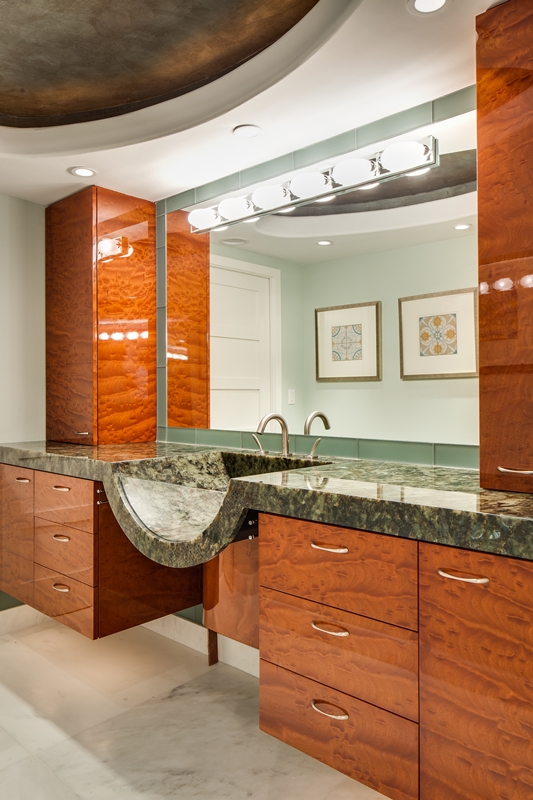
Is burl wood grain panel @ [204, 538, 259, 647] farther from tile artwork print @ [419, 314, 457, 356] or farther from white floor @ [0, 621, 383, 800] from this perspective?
tile artwork print @ [419, 314, 457, 356]

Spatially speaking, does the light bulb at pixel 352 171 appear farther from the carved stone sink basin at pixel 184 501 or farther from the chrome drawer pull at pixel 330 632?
the chrome drawer pull at pixel 330 632

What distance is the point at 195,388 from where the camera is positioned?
289cm

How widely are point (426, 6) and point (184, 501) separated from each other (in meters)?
1.76

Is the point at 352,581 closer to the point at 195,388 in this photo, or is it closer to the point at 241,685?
the point at 241,685

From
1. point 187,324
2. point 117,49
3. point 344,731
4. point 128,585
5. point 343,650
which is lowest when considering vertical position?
point 344,731

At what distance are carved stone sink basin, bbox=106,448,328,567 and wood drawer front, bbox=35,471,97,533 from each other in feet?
0.58

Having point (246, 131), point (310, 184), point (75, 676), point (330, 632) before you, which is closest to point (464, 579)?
point (330, 632)

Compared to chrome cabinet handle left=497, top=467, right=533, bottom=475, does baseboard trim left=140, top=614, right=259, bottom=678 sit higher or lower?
lower

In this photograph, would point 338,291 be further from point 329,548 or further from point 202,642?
point 202,642

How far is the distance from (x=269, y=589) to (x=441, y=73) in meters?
1.68

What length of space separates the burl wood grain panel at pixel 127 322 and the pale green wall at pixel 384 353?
768mm

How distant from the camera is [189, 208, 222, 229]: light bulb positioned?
108 inches

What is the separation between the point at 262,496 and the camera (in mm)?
1608

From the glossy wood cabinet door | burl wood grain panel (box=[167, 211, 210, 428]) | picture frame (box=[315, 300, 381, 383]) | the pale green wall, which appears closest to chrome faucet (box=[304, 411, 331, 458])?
the pale green wall
